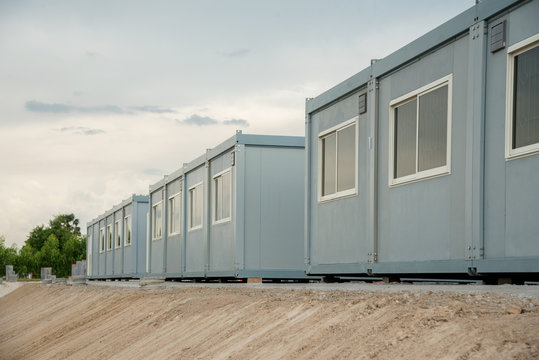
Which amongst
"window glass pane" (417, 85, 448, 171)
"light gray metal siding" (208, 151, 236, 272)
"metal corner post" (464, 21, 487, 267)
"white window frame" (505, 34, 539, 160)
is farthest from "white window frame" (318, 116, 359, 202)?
"light gray metal siding" (208, 151, 236, 272)

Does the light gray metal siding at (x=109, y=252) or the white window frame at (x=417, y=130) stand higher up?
the white window frame at (x=417, y=130)

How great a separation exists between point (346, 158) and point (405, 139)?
1.83m

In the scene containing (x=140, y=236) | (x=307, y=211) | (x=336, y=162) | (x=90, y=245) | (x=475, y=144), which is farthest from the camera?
(x=90, y=245)

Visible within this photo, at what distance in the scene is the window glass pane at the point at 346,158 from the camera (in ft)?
37.7

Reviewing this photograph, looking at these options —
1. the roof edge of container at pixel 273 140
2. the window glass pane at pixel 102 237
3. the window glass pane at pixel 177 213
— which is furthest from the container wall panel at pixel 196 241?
the window glass pane at pixel 102 237

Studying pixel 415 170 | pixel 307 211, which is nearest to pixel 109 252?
pixel 307 211

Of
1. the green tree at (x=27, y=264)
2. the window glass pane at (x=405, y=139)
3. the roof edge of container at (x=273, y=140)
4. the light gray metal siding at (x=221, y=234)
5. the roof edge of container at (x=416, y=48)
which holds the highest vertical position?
the roof edge of container at (x=416, y=48)

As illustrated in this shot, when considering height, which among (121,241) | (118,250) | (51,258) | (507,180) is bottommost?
(51,258)

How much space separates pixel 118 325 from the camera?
1246 centimetres

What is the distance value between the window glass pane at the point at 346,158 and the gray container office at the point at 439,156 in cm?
3

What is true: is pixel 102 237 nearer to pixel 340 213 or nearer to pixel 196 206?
pixel 196 206

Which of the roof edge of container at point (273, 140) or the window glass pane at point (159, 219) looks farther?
the window glass pane at point (159, 219)

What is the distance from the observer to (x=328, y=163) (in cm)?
1244

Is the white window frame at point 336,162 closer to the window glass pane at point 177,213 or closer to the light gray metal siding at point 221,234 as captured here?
the light gray metal siding at point 221,234
